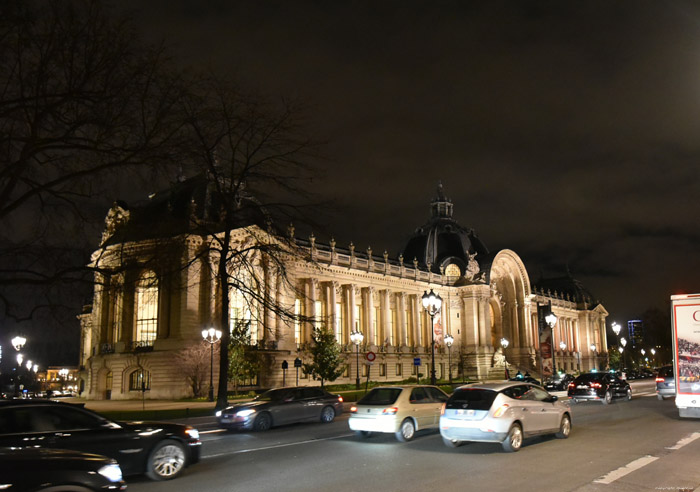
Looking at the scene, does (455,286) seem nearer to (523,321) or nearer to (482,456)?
(523,321)

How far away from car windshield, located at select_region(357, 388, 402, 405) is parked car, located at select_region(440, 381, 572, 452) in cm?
230

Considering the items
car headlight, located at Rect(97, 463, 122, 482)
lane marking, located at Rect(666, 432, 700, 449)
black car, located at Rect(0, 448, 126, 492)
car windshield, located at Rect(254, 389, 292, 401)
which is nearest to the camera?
black car, located at Rect(0, 448, 126, 492)

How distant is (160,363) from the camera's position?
51062 millimetres

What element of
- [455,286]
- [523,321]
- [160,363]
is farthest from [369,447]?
[523,321]

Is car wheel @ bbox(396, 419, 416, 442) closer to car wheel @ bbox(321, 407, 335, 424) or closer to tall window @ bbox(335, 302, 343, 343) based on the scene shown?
car wheel @ bbox(321, 407, 335, 424)

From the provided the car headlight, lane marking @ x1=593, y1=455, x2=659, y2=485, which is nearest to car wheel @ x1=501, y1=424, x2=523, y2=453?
lane marking @ x1=593, y1=455, x2=659, y2=485

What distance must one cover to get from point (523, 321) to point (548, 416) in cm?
8775

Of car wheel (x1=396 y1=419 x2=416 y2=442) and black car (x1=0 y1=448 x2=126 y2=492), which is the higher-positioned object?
black car (x1=0 y1=448 x2=126 y2=492)

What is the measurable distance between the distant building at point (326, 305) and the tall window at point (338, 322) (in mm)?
216

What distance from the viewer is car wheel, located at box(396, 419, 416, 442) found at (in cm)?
1730

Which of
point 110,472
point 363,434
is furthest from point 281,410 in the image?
point 110,472

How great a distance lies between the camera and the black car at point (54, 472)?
688cm

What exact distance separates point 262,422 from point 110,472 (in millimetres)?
14779

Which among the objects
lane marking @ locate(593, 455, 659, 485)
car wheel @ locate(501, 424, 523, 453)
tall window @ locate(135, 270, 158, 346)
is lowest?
lane marking @ locate(593, 455, 659, 485)
